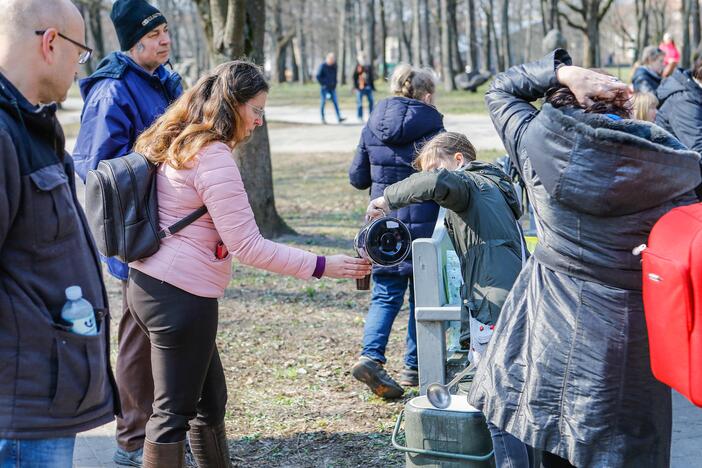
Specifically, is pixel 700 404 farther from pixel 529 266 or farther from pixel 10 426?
pixel 10 426

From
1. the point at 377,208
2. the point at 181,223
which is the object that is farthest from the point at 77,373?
the point at 377,208

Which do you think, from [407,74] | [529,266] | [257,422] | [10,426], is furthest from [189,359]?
[407,74]

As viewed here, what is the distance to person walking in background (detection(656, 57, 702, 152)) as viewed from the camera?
6105 mm

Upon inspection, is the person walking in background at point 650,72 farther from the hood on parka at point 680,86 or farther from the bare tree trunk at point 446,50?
the bare tree trunk at point 446,50

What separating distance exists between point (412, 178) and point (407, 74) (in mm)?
1794

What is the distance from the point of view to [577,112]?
9.64 feet

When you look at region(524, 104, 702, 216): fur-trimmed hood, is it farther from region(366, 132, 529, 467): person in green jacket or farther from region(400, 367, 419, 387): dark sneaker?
region(400, 367, 419, 387): dark sneaker

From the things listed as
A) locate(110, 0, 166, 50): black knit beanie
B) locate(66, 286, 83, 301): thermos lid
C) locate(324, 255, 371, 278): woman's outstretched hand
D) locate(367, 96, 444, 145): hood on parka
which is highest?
locate(110, 0, 166, 50): black knit beanie

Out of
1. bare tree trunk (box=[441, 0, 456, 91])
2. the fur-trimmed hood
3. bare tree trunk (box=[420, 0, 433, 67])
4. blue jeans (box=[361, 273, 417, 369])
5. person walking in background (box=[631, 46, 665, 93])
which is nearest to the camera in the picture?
the fur-trimmed hood

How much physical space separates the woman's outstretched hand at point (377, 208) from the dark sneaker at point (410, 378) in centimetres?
163

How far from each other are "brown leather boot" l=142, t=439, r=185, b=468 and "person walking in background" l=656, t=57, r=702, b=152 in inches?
156

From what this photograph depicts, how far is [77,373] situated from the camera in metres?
2.54

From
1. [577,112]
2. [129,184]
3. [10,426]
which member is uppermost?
[577,112]

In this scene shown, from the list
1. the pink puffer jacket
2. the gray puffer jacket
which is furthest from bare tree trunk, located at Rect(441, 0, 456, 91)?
the gray puffer jacket
